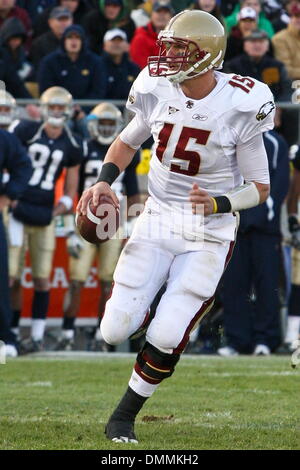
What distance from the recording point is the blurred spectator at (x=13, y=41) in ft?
33.3

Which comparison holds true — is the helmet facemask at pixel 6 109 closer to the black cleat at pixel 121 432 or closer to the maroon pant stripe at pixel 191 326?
the maroon pant stripe at pixel 191 326

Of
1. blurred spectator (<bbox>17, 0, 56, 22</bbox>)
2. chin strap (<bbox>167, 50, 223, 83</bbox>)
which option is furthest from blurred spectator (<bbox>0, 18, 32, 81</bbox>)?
chin strap (<bbox>167, 50, 223, 83</bbox>)

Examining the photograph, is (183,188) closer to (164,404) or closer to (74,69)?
(164,404)

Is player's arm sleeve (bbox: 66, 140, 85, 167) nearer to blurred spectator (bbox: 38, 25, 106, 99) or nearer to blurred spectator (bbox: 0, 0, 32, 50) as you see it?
blurred spectator (bbox: 38, 25, 106, 99)

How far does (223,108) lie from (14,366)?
3.19 m

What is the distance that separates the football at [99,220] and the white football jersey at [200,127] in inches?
10.3

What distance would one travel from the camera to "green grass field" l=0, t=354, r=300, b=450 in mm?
4812

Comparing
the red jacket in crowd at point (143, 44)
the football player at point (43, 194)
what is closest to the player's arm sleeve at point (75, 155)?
the football player at point (43, 194)

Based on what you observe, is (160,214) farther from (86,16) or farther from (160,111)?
(86,16)

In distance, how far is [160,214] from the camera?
5.08m

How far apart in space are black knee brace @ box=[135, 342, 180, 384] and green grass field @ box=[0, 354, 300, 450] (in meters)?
0.26

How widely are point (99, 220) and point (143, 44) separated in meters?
6.08

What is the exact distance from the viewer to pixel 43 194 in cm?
875

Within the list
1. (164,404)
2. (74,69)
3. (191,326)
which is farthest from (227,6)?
(191,326)
